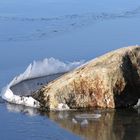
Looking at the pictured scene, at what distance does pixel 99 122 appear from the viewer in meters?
7.58

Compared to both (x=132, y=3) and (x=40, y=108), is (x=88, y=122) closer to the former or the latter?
(x=40, y=108)

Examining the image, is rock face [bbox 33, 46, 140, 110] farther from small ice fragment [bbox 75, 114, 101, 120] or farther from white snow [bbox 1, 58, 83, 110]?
white snow [bbox 1, 58, 83, 110]

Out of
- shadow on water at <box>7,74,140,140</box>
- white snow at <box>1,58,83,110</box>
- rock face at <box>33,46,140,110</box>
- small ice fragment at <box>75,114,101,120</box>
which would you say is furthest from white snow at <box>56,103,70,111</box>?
white snow at <box>1,58,83,110</box>

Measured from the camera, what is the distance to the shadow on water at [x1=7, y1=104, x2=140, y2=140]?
700 cm

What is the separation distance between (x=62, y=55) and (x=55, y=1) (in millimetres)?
8044

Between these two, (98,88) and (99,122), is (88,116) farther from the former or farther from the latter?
(98,88)

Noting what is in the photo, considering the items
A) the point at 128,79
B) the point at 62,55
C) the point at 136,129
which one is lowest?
the point at 136,129

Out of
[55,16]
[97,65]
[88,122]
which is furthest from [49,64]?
[55,16]

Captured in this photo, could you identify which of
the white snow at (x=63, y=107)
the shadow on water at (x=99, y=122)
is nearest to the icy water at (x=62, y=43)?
the shadow on water at (x=99, y=122)

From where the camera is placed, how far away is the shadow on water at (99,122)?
6996 mm

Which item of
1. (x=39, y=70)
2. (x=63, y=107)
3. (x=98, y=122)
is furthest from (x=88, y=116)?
(x=39, y=70)

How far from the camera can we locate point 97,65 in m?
8.55

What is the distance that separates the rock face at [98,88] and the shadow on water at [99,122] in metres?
0.19

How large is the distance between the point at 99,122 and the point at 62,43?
5484 mm
